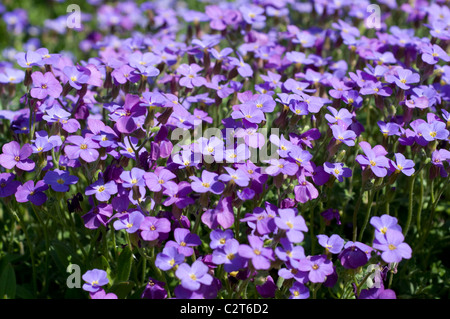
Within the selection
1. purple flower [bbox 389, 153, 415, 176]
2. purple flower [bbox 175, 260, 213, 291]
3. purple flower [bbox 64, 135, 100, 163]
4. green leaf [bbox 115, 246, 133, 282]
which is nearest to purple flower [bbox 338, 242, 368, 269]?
purple flower [bbox 389, 153, 415, 176]

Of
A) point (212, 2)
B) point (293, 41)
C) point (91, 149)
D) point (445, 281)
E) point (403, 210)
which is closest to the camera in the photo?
point (91, 149)

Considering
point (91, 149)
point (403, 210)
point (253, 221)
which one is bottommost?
point (403, 210)

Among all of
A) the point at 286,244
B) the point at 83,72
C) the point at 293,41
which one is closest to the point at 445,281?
the point at 286,244

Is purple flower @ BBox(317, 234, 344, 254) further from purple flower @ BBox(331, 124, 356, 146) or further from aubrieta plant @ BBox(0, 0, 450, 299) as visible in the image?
purple flower @ BBox(331, 124, 356, 146)

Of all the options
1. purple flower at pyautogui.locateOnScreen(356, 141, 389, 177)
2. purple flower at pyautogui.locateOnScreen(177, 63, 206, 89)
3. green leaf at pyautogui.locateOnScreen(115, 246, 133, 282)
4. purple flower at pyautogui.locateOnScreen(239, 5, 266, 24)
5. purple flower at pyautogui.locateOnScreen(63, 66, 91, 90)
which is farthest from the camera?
purple flower at pyautogui.locateOnScreen(239, 5, 266, 24)

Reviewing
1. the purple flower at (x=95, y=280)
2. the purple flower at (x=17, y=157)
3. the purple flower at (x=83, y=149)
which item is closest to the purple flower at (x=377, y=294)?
the purple flower at (x=95, y=280)
